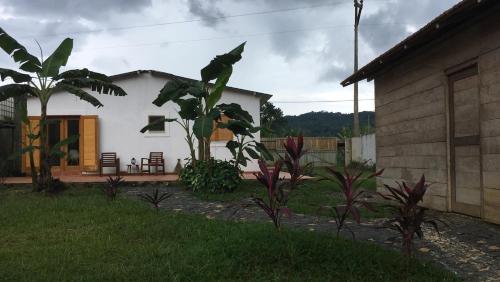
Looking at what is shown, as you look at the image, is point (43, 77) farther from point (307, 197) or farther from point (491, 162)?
point (491, 162)

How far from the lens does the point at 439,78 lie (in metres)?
7.52

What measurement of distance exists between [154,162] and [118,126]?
1689mm

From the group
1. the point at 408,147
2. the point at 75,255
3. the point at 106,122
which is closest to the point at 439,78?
the point at 408,147

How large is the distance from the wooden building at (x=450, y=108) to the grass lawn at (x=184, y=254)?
2.65m

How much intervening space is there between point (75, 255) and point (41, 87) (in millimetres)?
6434

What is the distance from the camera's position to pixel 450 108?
286 inches

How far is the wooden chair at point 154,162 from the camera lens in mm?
14977

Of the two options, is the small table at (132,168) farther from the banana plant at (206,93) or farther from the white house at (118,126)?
the banana plant at (206,93)

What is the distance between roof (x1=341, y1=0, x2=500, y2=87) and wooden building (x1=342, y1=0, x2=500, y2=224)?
0.01m

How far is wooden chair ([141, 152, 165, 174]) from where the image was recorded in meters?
15.0

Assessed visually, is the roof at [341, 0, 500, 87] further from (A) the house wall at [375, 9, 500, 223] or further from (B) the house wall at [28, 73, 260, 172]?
(B) the house wall at [28, 73, 260, 172]

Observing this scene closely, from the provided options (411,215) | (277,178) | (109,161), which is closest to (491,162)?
(411,215)

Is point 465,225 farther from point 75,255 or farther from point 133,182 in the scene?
point 133,182

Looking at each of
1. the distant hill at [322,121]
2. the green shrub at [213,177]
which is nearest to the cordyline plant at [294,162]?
the green shrub at [213,177]
